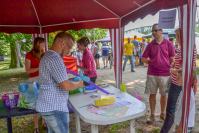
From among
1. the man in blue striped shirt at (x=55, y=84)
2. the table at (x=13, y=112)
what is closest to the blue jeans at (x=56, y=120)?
the man in blue striped shirt at (x=55, y=84)

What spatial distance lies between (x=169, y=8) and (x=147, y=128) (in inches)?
100

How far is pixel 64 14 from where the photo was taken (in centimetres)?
552

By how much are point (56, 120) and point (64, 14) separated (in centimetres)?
303

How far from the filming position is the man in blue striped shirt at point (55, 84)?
9.01 feet

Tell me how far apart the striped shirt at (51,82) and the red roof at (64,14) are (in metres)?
1.51

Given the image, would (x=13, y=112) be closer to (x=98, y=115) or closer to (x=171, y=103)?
(x=98, y=115)

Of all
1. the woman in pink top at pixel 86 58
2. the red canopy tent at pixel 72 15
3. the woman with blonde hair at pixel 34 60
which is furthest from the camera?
the woman in pink top at pixel 86 58

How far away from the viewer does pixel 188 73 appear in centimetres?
283

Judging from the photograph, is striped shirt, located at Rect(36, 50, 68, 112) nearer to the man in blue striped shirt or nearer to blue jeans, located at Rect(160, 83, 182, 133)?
the man in blue striped shirt

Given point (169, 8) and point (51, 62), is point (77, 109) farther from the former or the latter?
point (169, 8)

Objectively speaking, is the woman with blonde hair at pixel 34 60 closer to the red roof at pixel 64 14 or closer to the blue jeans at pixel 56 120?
the red roof at pixel 64 14

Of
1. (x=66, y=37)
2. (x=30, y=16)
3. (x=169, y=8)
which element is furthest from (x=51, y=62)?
(x=30, y=16)

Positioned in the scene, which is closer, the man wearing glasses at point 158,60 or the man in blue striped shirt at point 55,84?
the man in blue striped shirt at point 55,84

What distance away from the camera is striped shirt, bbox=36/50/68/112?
108 inches
